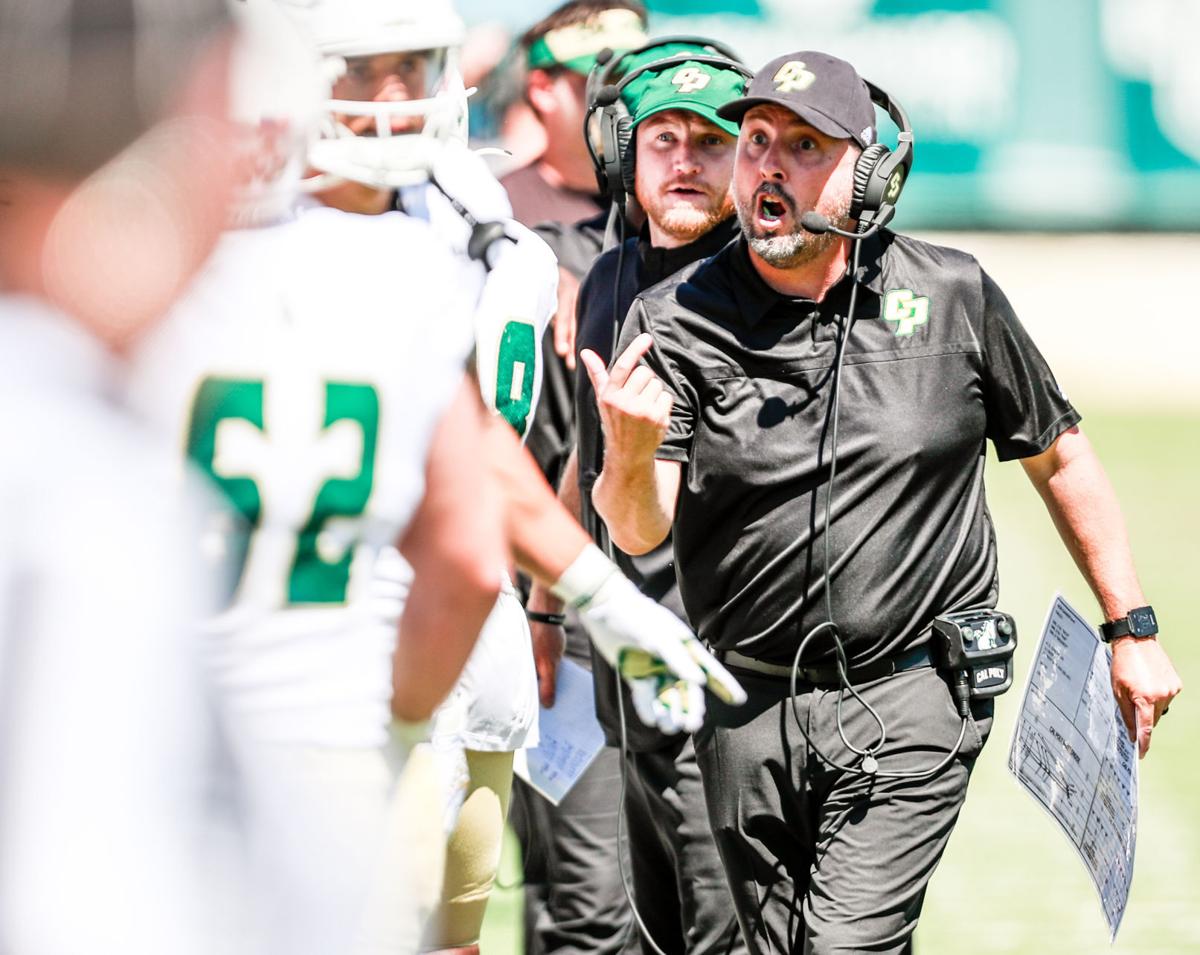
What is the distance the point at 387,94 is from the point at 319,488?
1.76 meters

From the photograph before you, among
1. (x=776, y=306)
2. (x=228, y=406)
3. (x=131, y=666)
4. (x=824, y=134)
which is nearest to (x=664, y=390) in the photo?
(x=776, y=306)

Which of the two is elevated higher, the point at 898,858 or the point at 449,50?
the point at 449,50

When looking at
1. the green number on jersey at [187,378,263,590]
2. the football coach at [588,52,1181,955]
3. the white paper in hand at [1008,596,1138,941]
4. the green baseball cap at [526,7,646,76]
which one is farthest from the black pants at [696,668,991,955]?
the green baseball cap at [526,7,646,76]

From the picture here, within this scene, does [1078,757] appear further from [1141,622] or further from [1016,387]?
[1016,387]

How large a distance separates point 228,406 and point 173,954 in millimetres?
552

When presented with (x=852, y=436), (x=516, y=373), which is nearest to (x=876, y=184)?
(x=852, y=436)

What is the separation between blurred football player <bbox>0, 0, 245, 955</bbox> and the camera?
1.78 meters

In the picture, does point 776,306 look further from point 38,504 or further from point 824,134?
point 38,504

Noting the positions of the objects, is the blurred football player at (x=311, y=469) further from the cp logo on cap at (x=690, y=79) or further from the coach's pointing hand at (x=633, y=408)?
the cp logo on cap at (x=690, y=79)

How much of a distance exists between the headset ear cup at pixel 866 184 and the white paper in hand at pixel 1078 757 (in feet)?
2.97

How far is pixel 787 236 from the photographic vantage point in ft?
13.1

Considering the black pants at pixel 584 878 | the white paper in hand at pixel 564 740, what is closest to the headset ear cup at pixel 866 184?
the white paper in hand at pixel 564 740

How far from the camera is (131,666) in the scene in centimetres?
183

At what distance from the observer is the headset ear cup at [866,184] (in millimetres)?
3969
